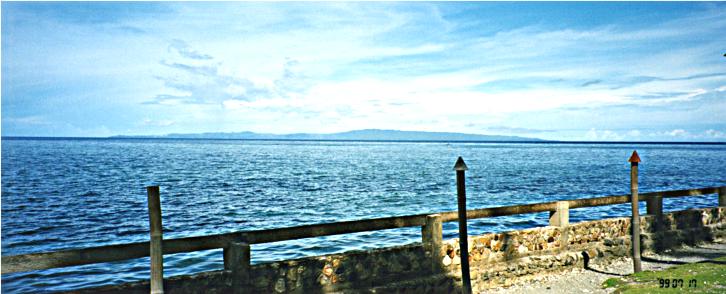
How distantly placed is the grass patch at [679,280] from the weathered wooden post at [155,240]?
7564 mm

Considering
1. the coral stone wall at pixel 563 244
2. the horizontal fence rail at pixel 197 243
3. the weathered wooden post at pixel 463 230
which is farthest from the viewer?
the coral stone wall at pixel 563 244

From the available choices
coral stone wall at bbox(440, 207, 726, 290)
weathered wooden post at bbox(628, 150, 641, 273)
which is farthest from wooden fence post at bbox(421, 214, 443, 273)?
weathered wooden post at bbox(628, 150, 641, 273)

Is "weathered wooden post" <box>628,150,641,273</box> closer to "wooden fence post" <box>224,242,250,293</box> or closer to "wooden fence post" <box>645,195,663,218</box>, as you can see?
"wooden fence post" <box>645,195,663,218</box>

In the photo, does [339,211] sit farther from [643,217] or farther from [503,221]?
[643,217]

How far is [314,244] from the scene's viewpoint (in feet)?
65.0

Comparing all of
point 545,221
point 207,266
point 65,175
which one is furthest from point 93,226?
point 65,175

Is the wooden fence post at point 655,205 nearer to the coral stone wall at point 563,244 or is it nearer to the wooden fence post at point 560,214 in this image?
the coral stone wall at point 563,244

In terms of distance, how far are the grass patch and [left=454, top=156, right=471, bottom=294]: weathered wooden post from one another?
2884mm

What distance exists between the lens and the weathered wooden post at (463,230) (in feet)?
28.0

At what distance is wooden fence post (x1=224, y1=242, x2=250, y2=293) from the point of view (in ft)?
24.8

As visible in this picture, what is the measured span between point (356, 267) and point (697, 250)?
930 centimetres

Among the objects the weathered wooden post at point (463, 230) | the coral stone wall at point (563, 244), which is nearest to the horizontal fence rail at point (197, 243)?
the coral stone wall at point (563, 244)

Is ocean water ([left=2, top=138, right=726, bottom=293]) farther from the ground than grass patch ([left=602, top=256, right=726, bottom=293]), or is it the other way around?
grass patch ([left=602, top=256, right=726, bottom=293])

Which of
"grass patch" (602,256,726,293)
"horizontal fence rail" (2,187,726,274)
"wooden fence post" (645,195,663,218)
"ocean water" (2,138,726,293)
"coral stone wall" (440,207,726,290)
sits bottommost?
"ocean water" (2,138,726,293)
